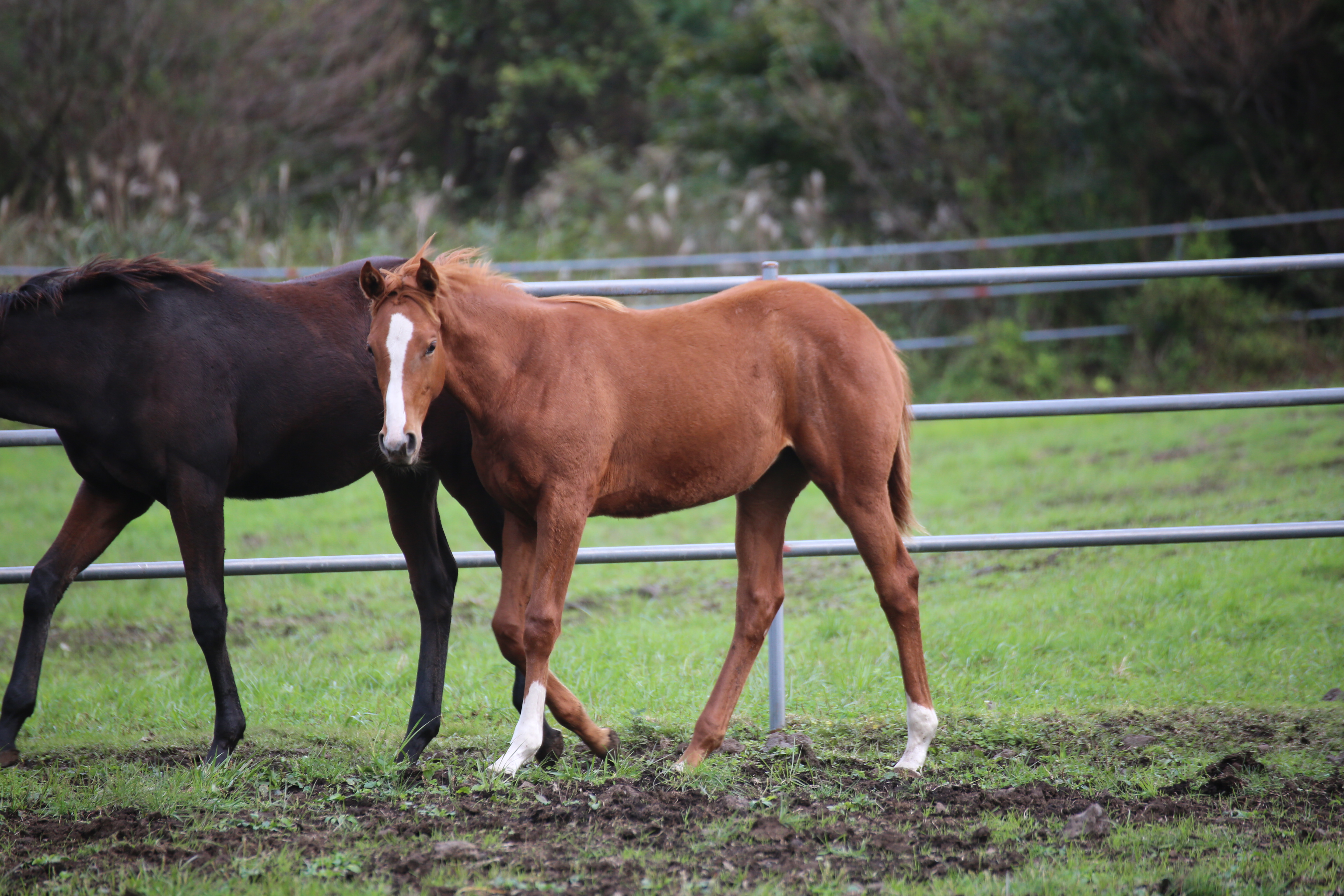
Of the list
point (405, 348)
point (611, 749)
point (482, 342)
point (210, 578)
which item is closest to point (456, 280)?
point (482, 342)

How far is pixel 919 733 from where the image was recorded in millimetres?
3945

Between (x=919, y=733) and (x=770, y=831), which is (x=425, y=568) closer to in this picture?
(x=770, y=831)

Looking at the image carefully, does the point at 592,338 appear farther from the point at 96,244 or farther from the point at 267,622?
the point at 96,244

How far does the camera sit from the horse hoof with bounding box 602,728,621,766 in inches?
157

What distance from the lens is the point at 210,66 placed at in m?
16.4

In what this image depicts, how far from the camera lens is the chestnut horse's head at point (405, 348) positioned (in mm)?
3293

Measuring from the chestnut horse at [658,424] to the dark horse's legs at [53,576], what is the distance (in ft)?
4.54

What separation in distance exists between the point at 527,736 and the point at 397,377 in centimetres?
121

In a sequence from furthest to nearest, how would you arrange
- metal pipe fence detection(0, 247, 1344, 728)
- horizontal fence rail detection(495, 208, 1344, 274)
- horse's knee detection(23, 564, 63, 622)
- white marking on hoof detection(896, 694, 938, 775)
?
horizontal fence rail detection(495, 208, 1344, 274) < metal pipe fence detection(0, 247, 1344, 728) < horse's knee detection(23, 564, 63, 622) < white marking on hoof detection(896, 694, 938, 775)

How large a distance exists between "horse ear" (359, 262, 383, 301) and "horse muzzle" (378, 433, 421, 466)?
0.47 m

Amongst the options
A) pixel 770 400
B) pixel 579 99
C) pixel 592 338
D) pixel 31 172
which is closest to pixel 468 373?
pixel 592 338

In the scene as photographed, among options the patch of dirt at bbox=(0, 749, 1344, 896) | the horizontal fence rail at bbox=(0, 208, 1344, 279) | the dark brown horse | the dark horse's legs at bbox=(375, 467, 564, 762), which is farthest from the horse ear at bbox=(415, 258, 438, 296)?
the horizontal fence rail at bbox=(0, 208, 1344, 279)

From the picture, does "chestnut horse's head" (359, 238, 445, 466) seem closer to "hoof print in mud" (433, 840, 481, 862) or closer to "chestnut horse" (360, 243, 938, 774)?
"chestnut horse" (360, 243, 938, 774)

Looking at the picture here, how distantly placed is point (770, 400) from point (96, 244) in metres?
10.6
